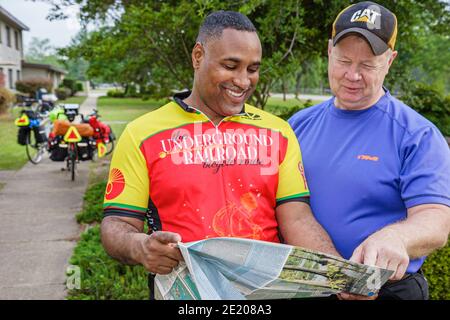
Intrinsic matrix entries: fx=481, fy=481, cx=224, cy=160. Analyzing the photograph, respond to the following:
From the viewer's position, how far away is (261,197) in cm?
214

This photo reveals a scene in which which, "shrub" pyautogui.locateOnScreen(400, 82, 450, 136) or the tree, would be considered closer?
the tree

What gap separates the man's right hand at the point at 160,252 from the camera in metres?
1.64

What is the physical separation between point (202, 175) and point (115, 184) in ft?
1.24

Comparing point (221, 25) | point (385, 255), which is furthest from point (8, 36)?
point (385, 255)

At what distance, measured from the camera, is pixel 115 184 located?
6.81 feet

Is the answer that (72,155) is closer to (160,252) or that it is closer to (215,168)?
(215,168)

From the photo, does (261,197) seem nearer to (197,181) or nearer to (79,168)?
(197,181)

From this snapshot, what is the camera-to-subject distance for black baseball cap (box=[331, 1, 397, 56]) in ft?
7.32

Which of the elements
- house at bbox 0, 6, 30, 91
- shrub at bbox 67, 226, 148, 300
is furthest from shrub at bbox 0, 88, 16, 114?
shrub at bbox 67, 226, 148, 300

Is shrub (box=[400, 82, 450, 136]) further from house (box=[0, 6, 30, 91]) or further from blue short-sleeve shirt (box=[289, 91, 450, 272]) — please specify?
house (box=[0, 6, 30, 91])

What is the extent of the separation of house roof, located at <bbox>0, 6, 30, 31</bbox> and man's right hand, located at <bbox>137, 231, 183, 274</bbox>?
1293 inches

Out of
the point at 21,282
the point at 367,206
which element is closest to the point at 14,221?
the point at 21,282

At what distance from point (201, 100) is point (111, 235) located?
758mm

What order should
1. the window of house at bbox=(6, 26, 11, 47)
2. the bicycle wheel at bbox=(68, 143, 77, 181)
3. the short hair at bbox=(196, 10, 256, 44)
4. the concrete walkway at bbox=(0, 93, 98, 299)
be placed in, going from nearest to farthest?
the short hair at bbox=(196, 10, 256, 44) → the concrete walkway at bbox=(0, 93, 98, 299) → the bicycle wheel at bbox=(68, 143, 77, 181) → the window of house at bbox=(6, 26, 11, 47)
